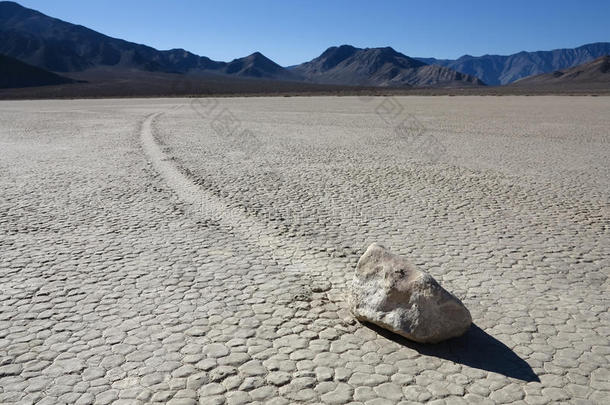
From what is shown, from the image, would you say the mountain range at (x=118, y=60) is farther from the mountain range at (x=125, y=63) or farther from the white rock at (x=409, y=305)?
the white rock at (x=409, y=305)

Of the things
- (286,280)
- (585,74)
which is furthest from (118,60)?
(286,280)

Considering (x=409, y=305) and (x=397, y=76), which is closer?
(x=409, y=305)

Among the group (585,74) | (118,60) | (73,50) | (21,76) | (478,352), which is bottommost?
(478,352)

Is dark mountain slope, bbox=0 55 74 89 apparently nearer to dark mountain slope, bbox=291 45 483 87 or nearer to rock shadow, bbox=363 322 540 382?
rock shadow, bbox=363 322 540 382

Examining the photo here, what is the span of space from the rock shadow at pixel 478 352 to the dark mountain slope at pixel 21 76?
85892mm

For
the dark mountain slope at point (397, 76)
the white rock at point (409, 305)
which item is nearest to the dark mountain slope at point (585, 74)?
the dark mountain slope at point (397, 76)

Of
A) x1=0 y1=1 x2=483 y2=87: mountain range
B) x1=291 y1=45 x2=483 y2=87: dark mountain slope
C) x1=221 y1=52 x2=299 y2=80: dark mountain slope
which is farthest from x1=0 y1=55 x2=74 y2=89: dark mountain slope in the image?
x1=221 y1=52 x2=299 y2=80: dark mountain slope

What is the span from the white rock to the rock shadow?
0.06 metres

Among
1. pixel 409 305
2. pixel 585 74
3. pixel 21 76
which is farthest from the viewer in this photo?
pixel 585 74

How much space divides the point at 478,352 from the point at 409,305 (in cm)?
48

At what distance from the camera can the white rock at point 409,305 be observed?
11.2 ft

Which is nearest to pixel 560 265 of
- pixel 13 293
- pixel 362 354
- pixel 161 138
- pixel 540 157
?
pixel 362 354

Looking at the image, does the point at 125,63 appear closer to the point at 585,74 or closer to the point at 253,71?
the point at 253,71

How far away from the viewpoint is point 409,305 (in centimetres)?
347
